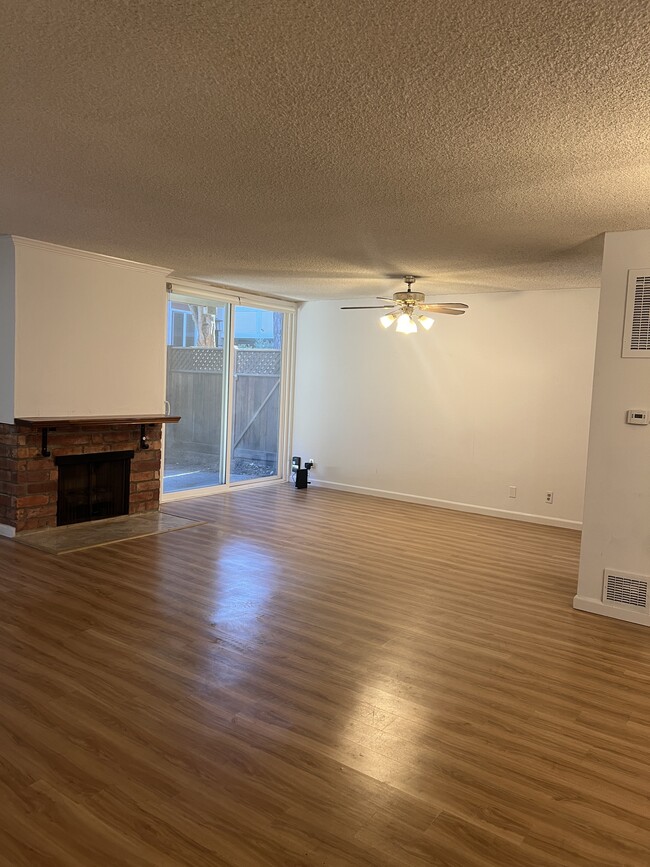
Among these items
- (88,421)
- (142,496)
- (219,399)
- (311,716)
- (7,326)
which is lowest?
(311,716)

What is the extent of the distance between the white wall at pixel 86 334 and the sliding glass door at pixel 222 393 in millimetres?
813

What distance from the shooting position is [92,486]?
18.6ft

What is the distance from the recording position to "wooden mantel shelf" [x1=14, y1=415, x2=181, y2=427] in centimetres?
495

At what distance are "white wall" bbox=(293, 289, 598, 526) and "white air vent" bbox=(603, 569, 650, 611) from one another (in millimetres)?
2447

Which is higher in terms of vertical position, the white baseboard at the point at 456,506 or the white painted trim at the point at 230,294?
the white painted trim at the point at 230,294

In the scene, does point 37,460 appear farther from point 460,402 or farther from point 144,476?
point 460,402

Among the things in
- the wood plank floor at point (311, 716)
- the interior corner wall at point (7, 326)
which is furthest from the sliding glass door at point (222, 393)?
the wood plank floor at point (311, 716)

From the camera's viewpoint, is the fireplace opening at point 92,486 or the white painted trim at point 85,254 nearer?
the white painted trim at point 85,254

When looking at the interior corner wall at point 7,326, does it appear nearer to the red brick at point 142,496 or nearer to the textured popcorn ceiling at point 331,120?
the textured popcorn ceiling at point 331,120

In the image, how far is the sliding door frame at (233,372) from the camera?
692 centimetres

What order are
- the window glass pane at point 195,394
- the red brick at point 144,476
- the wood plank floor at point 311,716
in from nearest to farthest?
the wood plank floor at point 311,716
the red brick at point 144,476
the window glass pane at point 195,394

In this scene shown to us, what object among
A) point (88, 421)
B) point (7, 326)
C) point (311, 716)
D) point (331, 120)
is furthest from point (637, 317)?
point (7, 326)

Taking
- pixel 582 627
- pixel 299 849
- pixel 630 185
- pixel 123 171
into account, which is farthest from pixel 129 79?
pixel 582 627

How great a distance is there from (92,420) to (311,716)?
3.55 m
